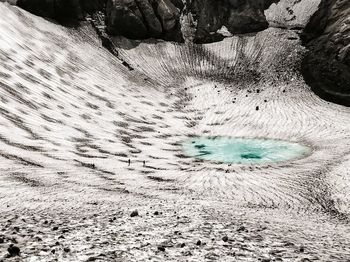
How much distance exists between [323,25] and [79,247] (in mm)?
72699

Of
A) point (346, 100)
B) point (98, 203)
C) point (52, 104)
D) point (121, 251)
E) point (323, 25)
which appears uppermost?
point (323, 25)

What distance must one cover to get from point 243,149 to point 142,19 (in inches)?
1828

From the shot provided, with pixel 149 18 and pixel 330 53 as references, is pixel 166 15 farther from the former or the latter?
pixel 330 53

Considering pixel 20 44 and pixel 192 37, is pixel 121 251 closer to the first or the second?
pixel 20 44

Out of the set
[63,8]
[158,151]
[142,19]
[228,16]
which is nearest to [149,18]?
[142,19]

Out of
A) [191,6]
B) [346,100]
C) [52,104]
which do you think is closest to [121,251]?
[52,104]

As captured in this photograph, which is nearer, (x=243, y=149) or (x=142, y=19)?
(x=243, y=149)

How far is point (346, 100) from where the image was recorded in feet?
192

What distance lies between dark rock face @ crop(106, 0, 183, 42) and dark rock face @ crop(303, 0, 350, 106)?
28305 millimetres

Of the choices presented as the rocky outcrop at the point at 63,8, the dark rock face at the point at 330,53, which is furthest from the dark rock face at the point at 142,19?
the dark rock face at the point at 330,53

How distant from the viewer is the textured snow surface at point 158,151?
14.8m

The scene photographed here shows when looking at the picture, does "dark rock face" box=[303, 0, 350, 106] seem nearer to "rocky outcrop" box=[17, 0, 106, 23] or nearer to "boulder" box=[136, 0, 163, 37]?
"boulder" box=[136, 0, 163, 37]

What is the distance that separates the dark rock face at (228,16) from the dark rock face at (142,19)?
607 cm

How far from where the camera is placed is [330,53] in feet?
214
